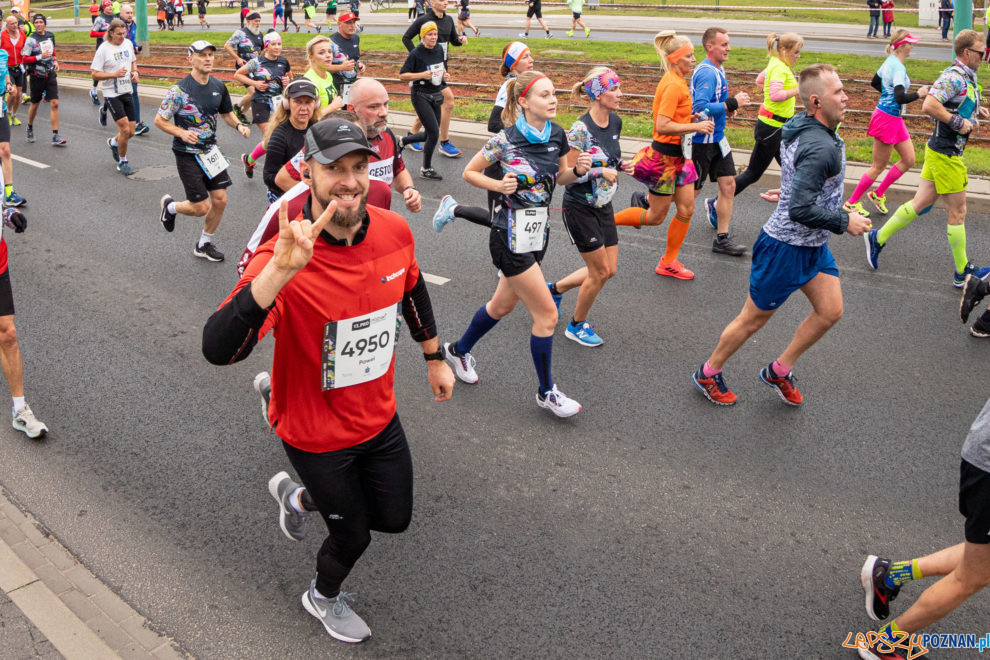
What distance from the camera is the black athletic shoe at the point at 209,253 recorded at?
8.48 metres

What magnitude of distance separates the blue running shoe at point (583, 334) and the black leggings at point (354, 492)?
314 cm

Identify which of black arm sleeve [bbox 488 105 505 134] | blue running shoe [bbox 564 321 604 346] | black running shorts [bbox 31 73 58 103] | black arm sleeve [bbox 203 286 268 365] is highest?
black running shorts [bbox 31 73 58 103]

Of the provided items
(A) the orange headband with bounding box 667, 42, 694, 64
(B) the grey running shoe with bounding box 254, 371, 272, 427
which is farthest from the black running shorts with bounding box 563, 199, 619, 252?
(B) the grey running shoe with bounding box 254, 371, 272, 427

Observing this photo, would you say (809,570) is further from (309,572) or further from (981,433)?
(309,572)

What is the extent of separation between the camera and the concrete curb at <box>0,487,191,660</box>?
11.9ft

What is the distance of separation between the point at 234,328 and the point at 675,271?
5772mm

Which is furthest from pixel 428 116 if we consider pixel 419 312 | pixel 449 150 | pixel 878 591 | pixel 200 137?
pixel 878 591

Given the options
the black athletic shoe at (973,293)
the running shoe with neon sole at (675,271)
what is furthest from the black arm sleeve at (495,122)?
the black athletic shoe at (973,293)

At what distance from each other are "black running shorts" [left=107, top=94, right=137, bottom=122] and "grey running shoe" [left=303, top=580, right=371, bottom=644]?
10.4 meters

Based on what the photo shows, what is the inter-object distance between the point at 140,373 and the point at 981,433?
539cm

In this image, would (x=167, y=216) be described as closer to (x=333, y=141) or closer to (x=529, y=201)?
(x=529, y=201)

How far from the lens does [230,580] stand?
4141mm

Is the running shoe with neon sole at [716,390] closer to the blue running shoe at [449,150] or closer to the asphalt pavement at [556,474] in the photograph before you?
the asphalt pavement at [556,474]

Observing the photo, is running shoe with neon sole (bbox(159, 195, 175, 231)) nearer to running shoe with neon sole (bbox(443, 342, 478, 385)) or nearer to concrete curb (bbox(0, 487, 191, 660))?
running shoe with neon sole (bbox(443, 342, 478, 385))
